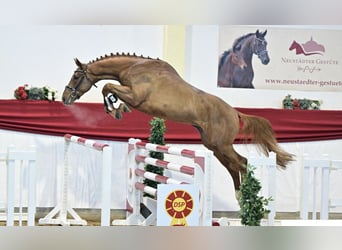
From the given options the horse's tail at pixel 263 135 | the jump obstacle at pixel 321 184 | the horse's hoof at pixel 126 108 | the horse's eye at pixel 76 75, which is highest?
the horse's eye at pixel 76 75

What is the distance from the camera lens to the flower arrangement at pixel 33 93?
3.22m

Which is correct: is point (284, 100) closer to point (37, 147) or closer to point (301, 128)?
point (301, 128)

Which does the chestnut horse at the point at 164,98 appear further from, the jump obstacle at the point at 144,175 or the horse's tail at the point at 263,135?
the jump obstacle at the point at 144,175

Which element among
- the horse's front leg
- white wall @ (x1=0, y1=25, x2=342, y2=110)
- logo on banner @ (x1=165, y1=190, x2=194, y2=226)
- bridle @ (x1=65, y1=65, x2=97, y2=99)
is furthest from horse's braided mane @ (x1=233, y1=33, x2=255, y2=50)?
logo on banner @ (x1=165, y1=190, x2=194, y2=226)

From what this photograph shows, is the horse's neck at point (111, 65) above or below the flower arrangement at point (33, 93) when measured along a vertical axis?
above

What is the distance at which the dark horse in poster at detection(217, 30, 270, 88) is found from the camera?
339 centimetres

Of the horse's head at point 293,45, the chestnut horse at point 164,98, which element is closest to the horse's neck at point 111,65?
→ the chestnut horse at point 164,98

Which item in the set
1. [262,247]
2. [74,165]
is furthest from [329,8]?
[74,165]

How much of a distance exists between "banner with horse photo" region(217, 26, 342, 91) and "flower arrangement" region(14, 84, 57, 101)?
1004 millimetres

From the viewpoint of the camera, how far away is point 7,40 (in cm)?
328

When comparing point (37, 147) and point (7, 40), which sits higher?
point (7, 40)

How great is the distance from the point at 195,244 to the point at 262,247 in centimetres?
2

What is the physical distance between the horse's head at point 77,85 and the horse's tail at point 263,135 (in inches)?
36.9

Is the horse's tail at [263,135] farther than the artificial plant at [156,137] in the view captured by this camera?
Yes
